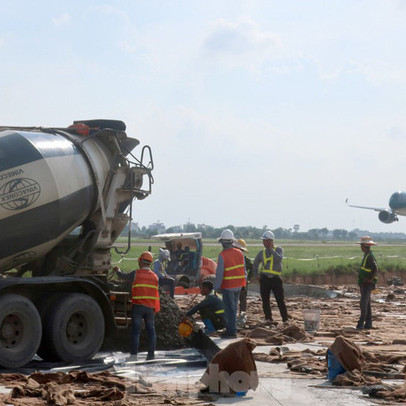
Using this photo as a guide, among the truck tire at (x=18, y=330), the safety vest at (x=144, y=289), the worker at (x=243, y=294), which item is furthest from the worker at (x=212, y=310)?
the truck tire at (x=18, y=330)

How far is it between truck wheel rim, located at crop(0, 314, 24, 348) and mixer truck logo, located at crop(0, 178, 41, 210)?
1.50m

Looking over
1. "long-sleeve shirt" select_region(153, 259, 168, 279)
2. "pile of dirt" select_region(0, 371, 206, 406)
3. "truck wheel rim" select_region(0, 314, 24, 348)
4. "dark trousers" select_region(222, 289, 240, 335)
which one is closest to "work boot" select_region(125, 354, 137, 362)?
"truck wheel rim" select_region(0, 314, 24, 348)

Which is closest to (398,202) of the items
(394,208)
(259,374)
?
(394,208)

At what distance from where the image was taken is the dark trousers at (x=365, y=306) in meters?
17.1

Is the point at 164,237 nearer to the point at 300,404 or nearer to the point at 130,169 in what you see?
the point at 130,169

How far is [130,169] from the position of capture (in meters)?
14.1

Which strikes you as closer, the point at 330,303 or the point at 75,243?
the point at 75,243

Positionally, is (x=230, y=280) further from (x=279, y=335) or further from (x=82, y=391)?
(x=82, y=391)

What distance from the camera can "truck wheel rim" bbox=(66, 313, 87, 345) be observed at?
12.6 metres

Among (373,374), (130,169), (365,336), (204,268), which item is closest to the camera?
(373,374)

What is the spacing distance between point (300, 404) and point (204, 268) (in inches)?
702

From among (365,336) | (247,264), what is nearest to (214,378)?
(365,336)

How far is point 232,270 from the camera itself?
15.3 m

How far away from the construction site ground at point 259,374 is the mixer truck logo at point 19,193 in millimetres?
2218
